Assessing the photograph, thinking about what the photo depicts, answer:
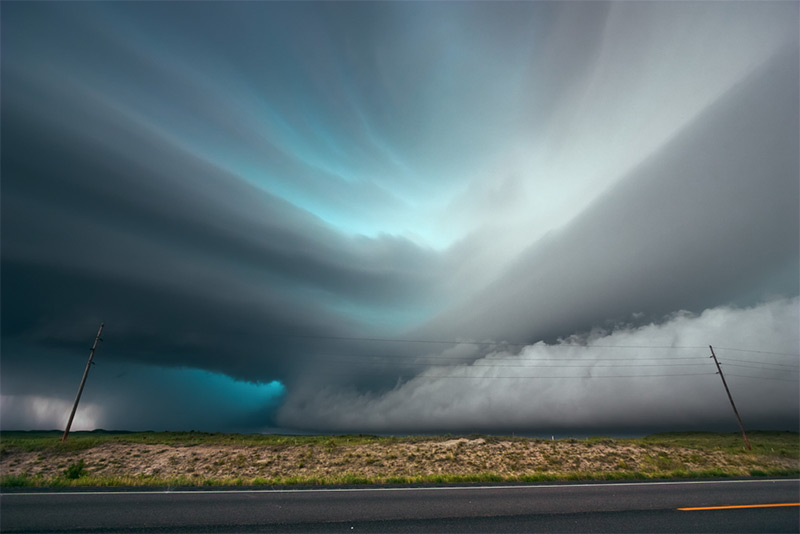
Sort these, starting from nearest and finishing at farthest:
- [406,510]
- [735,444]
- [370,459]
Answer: [406,510] < [370,459] < [735,444]

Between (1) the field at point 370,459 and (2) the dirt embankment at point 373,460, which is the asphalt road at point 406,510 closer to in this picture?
(1) the field at point 370,459

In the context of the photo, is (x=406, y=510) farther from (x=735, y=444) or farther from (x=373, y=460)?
(x=735, y=444)

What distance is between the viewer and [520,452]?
132ft

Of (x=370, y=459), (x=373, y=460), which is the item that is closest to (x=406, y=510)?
(x=373, y=460)

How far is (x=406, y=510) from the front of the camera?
14.3 metres

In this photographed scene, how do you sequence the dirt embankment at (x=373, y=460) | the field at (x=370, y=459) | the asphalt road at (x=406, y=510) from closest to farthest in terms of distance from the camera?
the asphalt road at (x=406, y=510), the field at (x=370, y=459), the dirt embankment at (x=373, y=460)

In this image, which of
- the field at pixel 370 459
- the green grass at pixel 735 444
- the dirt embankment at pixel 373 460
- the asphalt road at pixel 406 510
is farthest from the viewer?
the green grass at pixel 735 444

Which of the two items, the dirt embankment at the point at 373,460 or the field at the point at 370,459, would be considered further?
the dirt embankment at the point at 373,460

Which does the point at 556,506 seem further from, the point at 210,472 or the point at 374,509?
the point at 210,472

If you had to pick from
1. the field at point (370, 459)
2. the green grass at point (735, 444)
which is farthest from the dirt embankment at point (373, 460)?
the green grass at point (735, 444)

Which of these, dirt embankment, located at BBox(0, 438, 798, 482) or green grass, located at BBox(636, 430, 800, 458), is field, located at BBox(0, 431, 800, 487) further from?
green grass, located at BBox(636, 430, 800, 458)

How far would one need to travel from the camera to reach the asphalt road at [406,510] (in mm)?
12328

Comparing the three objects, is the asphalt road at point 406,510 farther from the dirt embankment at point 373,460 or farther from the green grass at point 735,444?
the green grass at point 735,444

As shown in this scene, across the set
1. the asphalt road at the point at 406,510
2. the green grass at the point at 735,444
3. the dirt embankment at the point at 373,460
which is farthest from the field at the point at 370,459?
the asphalt road at the point at 406,510
